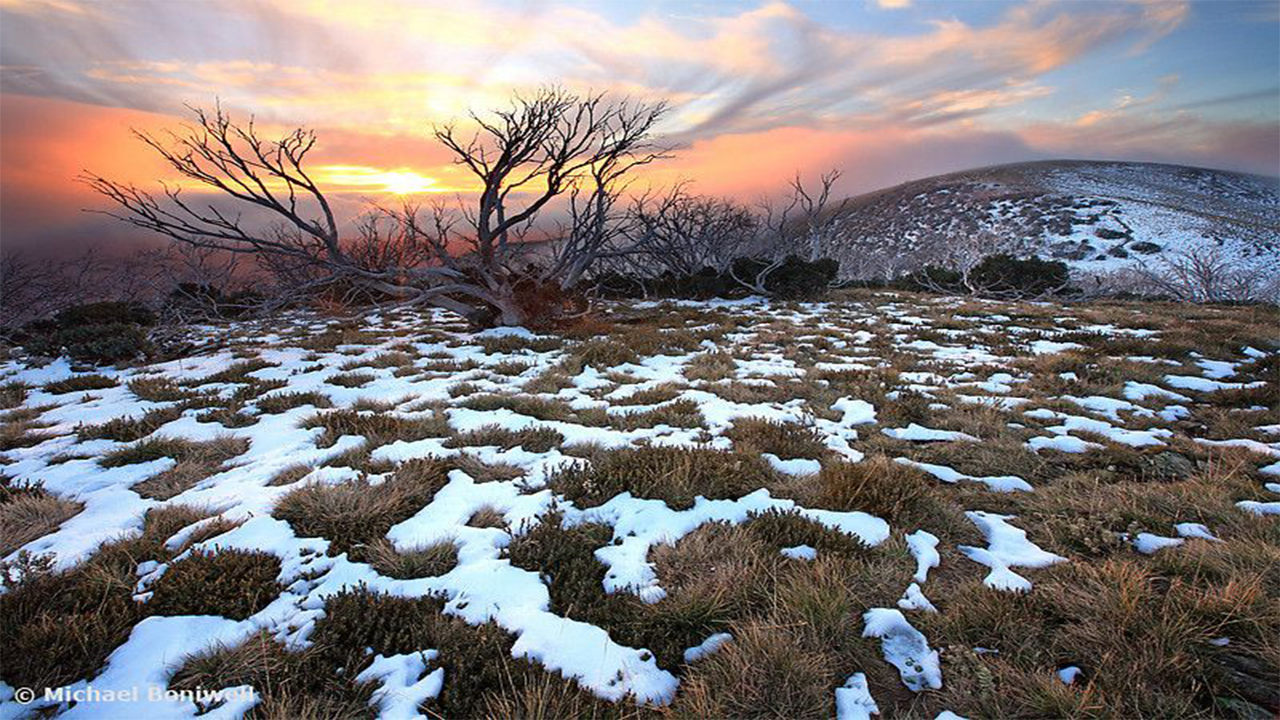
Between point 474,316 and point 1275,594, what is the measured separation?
14351mm

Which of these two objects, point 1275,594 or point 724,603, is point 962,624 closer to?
point 724,603

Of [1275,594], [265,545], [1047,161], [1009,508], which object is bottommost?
[1009,508]

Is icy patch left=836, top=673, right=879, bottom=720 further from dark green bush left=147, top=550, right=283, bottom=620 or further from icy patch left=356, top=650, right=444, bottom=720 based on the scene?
dark green bush left=147, top=550, right=283, bottom=620

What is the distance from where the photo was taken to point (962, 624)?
253 centimetres

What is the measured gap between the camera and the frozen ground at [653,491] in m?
2.42

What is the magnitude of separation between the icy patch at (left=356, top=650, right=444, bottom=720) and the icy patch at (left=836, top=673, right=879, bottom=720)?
1.81m

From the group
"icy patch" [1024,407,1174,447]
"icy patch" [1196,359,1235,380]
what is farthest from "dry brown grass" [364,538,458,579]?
"icy patch" [1196,359,1235,380]

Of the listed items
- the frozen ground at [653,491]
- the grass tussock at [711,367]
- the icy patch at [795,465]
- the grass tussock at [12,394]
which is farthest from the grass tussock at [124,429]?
the grass tussock at [711,367]

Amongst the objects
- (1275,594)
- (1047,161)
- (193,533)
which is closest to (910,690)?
(1275,594)

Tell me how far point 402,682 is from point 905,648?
246cm

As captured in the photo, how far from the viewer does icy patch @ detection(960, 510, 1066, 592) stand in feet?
9.67

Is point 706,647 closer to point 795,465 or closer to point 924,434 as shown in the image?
point 795,465

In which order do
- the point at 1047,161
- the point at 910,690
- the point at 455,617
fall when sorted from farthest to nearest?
1. the point at 1047,161
2. the point at 455,617
3. the point at 910,690

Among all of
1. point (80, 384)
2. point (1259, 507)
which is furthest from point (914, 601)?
point (80, 384)
